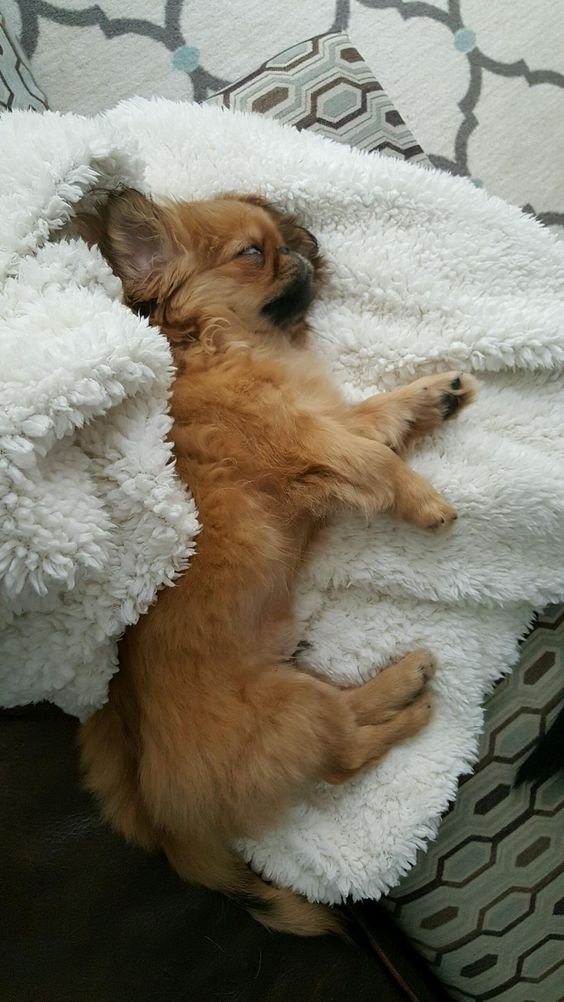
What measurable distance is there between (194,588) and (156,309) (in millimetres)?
606

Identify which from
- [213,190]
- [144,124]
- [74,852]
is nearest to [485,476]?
[213,190]

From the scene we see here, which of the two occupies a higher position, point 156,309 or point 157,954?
point 156,309

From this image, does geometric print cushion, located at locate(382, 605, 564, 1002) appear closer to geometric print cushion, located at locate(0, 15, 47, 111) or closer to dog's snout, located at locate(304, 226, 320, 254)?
dog's snout, located at locate(304, 226, 320, 254)

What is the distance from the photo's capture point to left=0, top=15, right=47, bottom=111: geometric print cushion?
1541mm

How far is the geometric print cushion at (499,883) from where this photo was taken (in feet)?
4.51

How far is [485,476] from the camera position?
143 centimetres

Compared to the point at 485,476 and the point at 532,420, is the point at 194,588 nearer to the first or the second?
the point at 485,476

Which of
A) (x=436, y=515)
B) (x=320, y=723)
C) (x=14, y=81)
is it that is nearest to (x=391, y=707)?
(x=320, y=723)

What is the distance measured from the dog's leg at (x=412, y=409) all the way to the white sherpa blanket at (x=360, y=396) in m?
0.05

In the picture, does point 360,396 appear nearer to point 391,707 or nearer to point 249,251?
point 249,251

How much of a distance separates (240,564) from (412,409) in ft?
1.53

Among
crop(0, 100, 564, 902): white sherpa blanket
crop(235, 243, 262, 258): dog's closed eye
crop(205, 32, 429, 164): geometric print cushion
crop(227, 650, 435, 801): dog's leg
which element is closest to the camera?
crop(0, 100, 564, 902): white sherpa blanket

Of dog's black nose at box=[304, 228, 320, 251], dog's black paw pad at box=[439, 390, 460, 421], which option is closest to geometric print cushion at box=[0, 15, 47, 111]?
dog's black nose at box=[304, 228, 320, 251]

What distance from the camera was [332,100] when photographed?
5.76 feet
